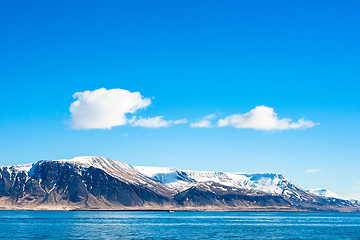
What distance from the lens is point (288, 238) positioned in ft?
472

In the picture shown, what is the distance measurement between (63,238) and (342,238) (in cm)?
9520

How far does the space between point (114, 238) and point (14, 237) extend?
32189mm

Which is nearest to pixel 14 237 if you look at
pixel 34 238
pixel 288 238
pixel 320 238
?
pixel 34 238

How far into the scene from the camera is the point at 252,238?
14188 centimetres

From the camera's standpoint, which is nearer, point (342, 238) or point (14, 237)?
point (14, 237)

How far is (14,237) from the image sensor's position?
5335 inches

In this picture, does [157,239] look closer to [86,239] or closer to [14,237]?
[86,239]

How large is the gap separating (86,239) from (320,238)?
79.1m

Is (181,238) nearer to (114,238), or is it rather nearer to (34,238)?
(114,238)

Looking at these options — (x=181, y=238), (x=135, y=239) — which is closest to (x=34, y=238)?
(x=135, y=239)

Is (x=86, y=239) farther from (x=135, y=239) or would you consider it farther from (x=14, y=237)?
(x=14, y=237)

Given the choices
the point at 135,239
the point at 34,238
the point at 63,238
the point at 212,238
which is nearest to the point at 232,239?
the point at 212,238

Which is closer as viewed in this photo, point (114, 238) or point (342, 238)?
point (114, 238)

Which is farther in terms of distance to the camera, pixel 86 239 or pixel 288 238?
pixel 288 238
